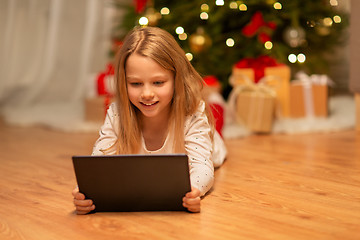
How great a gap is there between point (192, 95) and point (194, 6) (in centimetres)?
144

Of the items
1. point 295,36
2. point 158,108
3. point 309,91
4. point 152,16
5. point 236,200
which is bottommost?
point 236,200

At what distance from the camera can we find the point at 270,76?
7.90ft

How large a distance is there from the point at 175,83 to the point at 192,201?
34cm

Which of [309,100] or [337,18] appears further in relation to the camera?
[337,18]

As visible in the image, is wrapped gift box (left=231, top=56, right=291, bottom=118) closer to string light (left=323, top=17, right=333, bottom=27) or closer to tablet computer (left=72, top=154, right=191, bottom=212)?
string light (left=323, top=17, right=333, bottom=27)

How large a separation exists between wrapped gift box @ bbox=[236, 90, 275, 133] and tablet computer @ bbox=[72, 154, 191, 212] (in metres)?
1.19

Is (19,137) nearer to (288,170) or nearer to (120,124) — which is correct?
(120,124)

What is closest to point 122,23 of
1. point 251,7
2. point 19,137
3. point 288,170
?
point 251,7

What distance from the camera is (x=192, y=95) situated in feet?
4.57

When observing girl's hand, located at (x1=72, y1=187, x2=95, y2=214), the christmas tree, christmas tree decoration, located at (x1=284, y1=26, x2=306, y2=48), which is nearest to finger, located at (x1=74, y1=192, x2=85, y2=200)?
girl's hand, located at (x1=72, y1=187, x2=95, y2=214)

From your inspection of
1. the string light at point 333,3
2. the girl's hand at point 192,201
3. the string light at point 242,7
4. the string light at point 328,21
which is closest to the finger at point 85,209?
the girl's hand at point 192,201

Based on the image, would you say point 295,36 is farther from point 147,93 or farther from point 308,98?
point 147,93

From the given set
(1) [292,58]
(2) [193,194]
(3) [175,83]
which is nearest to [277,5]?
(1) [292,58]

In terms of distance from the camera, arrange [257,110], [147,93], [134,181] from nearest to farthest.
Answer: [134,181] < [147,93] < [257,110]
